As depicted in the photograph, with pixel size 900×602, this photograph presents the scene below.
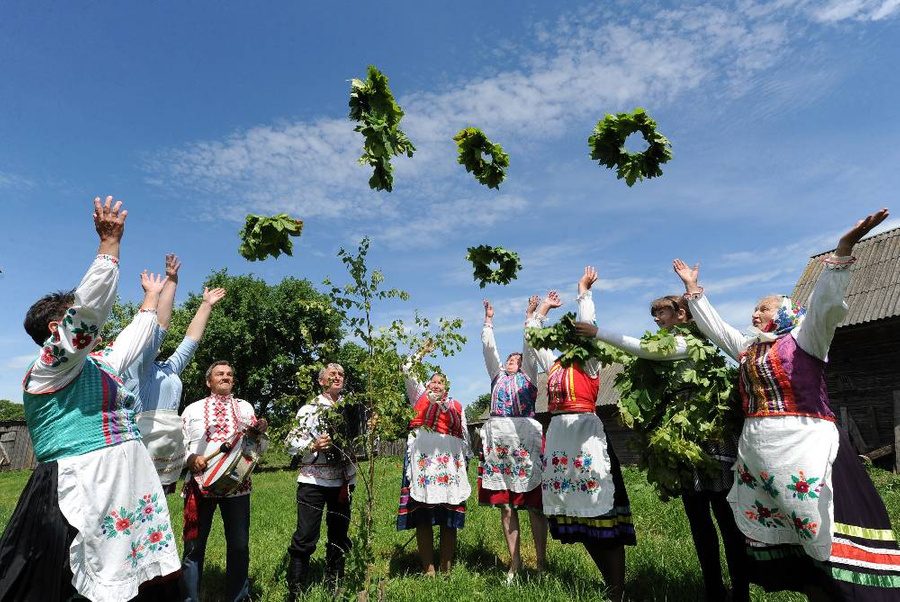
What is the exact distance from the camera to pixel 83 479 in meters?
2.71

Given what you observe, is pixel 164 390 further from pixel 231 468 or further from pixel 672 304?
pixel 672 304

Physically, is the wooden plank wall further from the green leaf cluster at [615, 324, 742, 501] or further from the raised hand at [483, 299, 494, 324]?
the green leaf cluster at [615, 324, 742, 501]

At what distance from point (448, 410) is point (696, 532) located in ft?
8.62

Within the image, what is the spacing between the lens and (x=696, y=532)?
424 cm

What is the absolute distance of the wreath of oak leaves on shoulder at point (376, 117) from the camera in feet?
12.2

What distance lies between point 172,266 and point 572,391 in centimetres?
342

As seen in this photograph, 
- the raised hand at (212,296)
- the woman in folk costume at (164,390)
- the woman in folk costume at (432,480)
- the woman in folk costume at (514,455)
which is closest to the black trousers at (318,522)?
the woman in folk costume at (432,480)

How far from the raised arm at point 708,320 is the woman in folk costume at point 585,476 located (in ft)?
2.86

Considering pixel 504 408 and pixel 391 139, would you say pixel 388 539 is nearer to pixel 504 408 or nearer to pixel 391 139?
pixel 504 408

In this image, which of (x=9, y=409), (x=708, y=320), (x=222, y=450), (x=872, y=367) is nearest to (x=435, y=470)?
(x=222, y=450)

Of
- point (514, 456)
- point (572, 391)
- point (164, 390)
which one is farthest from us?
point (514, 456)

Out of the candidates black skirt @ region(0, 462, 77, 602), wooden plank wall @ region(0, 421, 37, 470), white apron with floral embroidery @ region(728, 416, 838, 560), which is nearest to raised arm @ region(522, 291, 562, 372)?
white apron with floral embroidery @ region(728, 416, 838, 560)

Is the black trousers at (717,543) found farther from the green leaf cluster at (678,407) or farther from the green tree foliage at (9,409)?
the green tree foliage at (9,409)

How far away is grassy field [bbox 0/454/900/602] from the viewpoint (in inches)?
173
